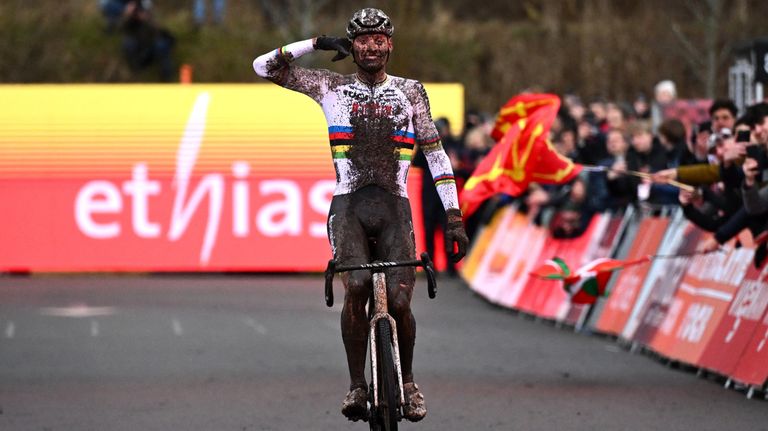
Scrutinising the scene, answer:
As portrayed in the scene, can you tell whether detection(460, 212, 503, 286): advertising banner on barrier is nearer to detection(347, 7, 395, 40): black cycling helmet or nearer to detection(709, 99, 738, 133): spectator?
detection(709, 99, 738, 133): spectator

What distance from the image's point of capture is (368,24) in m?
10.5

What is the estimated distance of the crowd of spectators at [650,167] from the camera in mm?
14172

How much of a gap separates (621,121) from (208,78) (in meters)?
18.3

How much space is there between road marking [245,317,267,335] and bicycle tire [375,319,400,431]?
29.3 feet

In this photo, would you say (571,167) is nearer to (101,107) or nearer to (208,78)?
(101,107)

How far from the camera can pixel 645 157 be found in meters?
19.7

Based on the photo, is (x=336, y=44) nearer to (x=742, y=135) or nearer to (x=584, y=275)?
(x=742, y=135)

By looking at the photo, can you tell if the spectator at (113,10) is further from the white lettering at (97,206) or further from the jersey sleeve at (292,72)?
the jersey sleeve at (292,72)

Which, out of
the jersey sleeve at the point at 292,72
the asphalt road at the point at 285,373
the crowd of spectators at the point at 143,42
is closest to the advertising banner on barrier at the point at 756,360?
the asphalt road at the point at 285,373

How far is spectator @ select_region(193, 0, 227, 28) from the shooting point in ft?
129

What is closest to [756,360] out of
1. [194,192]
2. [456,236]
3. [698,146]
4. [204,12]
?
[456,236]

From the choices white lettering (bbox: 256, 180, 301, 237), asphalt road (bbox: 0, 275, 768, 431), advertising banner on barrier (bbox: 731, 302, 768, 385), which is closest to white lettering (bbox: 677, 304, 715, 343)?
asphalt road (bbox: 0, 275, 768, 431)

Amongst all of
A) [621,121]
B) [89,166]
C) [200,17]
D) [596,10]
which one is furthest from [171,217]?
[596,10]

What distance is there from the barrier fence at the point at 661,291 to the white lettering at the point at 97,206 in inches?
246
